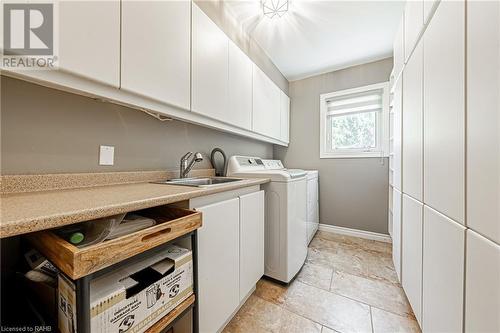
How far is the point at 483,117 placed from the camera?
0.59 meters

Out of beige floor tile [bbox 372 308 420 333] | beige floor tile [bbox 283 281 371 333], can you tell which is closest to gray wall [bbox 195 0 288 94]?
beige floor tile [bbox 283 281 371 333]

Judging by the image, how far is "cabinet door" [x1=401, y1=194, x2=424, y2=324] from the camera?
1091 millimetres

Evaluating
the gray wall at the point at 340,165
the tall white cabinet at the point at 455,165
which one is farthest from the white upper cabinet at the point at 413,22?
the gray wall at the point at 340,165

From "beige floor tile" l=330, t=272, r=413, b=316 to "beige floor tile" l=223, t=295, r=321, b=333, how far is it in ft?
1.55

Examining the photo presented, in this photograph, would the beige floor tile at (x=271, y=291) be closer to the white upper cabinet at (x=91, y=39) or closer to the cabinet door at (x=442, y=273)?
the cabinet door at (x=442, y=273)

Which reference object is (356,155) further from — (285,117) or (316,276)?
(316,276)

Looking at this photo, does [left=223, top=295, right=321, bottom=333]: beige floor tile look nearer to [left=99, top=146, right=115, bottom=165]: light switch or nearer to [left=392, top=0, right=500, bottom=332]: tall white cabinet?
[left=392, top=0, right=500, bottom=332]: tall white cabinet

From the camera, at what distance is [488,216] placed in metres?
0.56

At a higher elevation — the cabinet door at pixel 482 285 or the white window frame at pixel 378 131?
the white window frame at pixel 378 131

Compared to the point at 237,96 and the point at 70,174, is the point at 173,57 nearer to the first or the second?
the point at 237,96

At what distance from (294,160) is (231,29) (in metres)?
2.04

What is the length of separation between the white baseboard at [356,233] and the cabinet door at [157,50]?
2676 mm

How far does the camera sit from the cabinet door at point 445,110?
702 millimetres

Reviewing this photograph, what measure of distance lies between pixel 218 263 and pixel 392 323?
4.03ft
